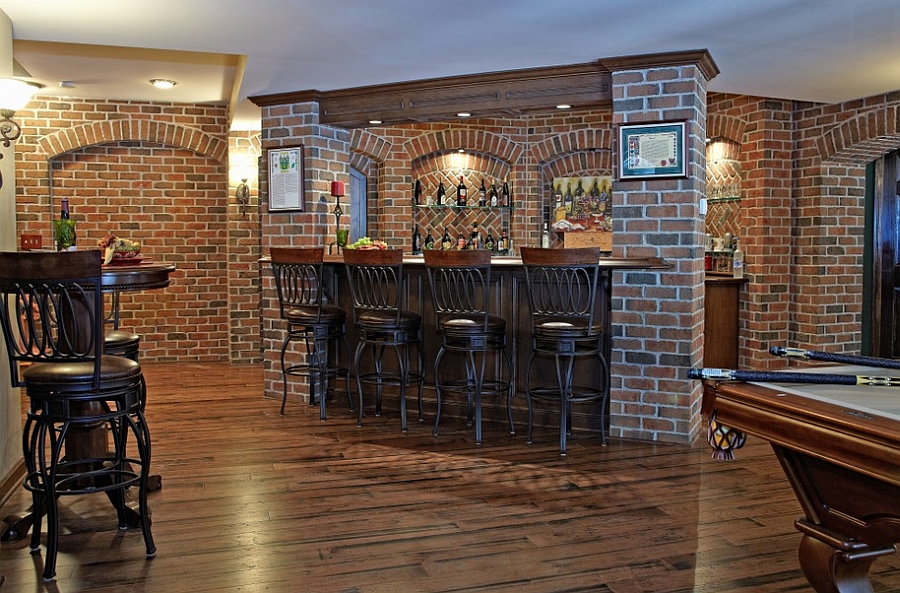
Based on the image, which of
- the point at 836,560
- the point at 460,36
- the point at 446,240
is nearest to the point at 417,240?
the point at 446,240

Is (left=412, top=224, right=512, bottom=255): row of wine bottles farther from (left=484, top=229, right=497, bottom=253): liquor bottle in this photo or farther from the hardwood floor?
the hardwood floor

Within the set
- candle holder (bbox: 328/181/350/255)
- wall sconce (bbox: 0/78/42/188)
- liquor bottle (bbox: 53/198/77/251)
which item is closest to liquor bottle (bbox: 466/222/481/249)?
candle holder (bbox: 328/181/350/255)

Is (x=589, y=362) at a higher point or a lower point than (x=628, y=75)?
lower

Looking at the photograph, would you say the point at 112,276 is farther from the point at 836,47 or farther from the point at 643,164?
the point at 836,47

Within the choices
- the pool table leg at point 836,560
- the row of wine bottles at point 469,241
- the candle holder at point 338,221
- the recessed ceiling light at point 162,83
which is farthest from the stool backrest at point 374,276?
the pool table leg at point 836,560

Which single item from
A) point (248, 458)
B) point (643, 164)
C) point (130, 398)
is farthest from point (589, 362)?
point (130, 398)

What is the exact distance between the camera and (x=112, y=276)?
3.03m

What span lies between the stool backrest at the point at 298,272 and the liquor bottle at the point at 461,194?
275 cm

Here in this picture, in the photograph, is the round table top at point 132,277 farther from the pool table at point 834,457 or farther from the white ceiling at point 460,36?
the pool table at point 834,457

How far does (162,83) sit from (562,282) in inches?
155

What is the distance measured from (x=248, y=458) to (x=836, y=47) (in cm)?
402

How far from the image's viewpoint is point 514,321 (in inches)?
195

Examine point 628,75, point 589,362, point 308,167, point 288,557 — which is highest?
point 628,75

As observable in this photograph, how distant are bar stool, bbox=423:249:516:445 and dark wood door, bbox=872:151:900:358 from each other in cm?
357
